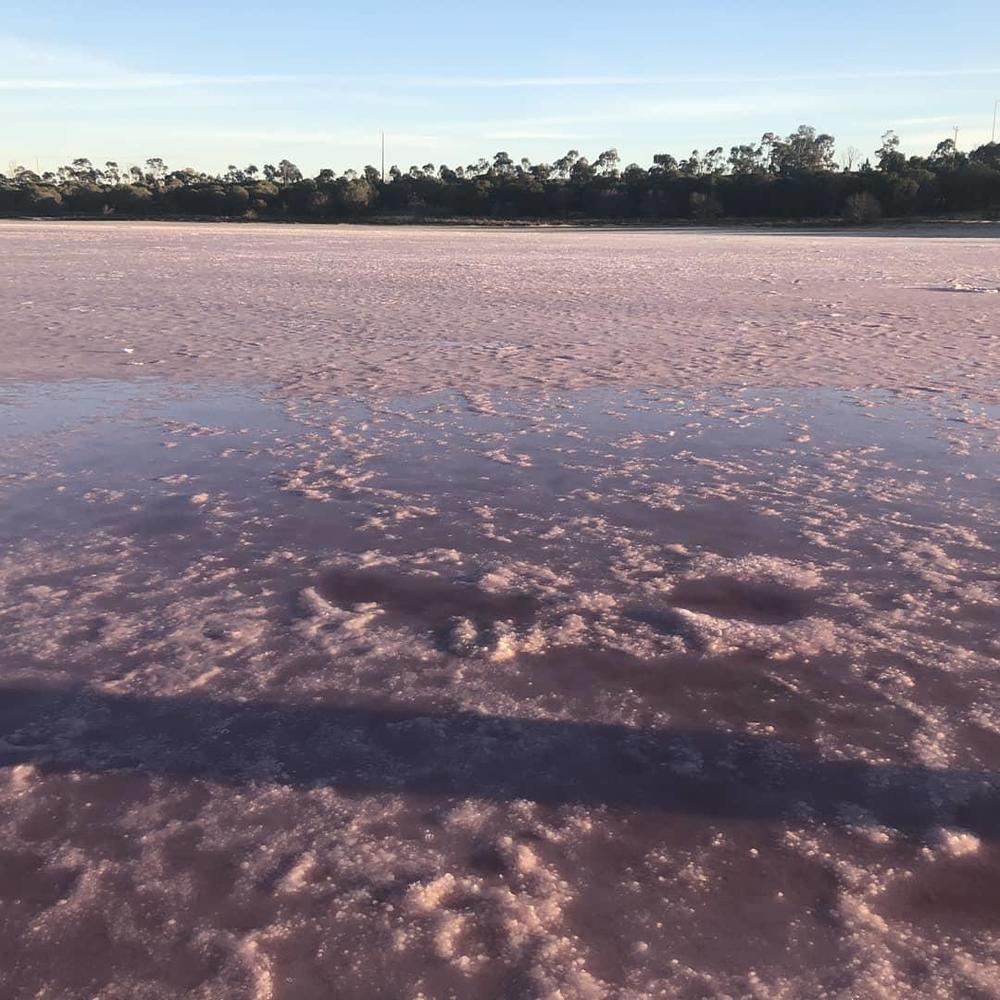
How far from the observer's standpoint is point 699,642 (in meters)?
3.72

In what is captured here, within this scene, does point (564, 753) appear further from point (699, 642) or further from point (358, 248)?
point (358, 248)

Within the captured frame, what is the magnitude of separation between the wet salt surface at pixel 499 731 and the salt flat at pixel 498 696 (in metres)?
0.01

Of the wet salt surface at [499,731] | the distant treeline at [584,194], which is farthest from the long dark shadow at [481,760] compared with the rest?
the distant treeline at [584,194]

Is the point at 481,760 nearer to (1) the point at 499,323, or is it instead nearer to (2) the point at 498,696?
(2) the point at 498,696

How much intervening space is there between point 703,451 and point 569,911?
4647 mm

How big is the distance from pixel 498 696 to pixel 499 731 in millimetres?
231

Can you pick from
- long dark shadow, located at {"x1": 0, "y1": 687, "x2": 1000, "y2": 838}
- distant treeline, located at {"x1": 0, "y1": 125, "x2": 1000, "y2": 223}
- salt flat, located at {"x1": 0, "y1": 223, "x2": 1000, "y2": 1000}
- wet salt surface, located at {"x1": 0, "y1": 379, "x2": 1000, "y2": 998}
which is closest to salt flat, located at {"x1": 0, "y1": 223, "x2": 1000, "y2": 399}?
salt flat, located at {"x1": 0, "y1": 223, "x2": 1000, "y2": 1000}

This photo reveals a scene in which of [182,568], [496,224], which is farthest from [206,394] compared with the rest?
[496,224]

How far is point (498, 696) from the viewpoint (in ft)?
10.8

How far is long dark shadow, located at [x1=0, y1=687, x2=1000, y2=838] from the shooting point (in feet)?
8.91

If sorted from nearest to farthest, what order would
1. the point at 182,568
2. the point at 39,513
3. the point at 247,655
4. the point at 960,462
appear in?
1. the point at 247,655
2. the point at 182,568
3. the point at 39,513
4. the point at 960,462

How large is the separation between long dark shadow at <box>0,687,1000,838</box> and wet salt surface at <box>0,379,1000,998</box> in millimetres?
12

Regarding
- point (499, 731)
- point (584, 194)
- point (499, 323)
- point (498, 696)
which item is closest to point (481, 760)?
point (499, 731)

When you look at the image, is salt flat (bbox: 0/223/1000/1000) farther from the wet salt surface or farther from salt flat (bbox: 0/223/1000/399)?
salt flat (bbox: 0/223/1000/399)
